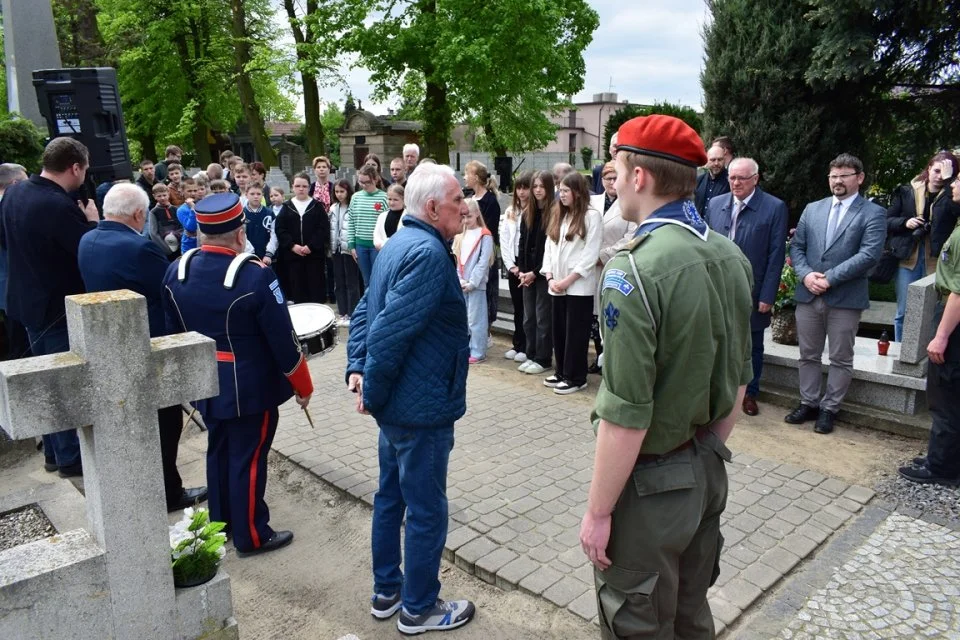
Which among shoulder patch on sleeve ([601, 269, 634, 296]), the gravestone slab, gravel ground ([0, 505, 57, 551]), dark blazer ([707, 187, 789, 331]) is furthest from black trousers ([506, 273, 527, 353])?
the gravestone slab

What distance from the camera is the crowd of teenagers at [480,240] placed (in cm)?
686

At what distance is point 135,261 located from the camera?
434cm

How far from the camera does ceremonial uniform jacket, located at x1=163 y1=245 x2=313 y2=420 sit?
151 inches

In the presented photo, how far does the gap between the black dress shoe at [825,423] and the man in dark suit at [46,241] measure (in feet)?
18.7

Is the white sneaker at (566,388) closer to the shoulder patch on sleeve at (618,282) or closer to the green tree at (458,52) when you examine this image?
the shoulder patch on sleeve at (618,282)

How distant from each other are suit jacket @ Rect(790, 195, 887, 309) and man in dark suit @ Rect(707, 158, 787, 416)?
0.18 metres

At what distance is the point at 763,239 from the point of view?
597 cm

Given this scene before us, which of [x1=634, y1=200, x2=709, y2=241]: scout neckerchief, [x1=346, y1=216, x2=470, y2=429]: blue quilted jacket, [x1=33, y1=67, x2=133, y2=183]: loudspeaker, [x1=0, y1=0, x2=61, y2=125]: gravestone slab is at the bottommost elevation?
[x1=346, y1=216, x2=470, y2=429]: blue quilted jacket

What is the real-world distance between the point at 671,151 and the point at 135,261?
3.42 meters

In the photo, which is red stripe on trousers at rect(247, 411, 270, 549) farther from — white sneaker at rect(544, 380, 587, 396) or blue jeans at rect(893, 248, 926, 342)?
blue jeans at rect(893, 248, 926, 342)

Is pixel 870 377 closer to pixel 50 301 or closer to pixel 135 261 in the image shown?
pixel 135 261

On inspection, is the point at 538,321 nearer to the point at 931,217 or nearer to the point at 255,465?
the point at 255,465

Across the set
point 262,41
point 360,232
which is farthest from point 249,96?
point 360,232

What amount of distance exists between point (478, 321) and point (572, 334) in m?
1.41
